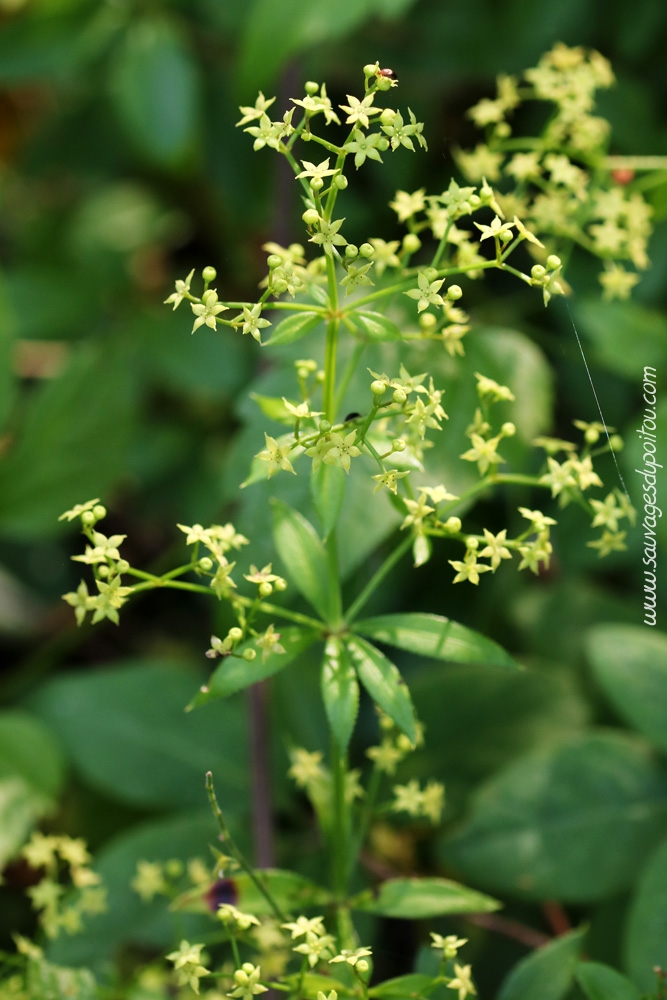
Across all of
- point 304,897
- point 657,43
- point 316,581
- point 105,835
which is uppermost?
point 657,43

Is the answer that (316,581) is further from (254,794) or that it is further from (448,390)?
(254,794)

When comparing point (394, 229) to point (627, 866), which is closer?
point (627, 866)

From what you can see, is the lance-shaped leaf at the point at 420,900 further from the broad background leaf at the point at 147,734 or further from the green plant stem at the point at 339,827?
the broad background leaf at the point at 147,734

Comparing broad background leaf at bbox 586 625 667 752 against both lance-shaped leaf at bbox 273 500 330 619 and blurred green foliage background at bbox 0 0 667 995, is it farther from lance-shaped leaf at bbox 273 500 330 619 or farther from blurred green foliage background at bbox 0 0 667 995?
lance-shaped leaf at bbox 273 500 330 619

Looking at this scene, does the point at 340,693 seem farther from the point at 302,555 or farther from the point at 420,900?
the point at 420,900

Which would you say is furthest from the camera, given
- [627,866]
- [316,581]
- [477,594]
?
[477,594]

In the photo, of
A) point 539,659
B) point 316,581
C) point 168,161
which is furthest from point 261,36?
point 539,659
